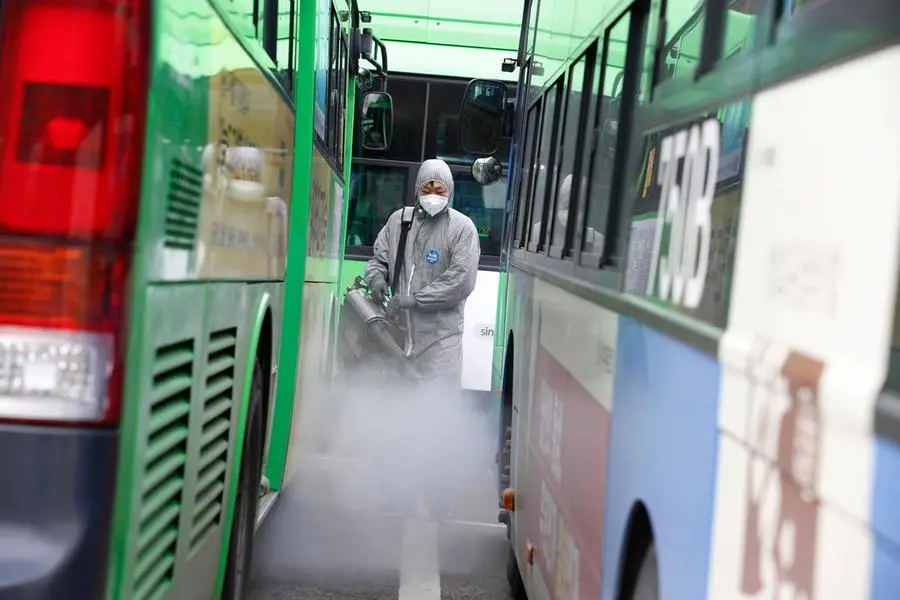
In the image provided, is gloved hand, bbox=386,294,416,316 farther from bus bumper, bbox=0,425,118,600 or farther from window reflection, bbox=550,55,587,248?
bus bumper, bbox=0,425,118,600

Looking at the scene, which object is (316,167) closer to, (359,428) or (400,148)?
(359,428)

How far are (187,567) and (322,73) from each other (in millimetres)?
3805

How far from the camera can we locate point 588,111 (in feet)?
14.4

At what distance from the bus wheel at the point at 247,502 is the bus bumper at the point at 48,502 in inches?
72.9

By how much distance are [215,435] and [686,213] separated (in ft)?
4.90

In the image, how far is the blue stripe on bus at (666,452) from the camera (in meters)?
2.42

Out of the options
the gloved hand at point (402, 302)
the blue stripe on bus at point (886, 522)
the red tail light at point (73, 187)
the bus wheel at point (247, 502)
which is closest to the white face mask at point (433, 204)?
the gloved hand at point (402, 302)

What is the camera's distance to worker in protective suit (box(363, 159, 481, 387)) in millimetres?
9305

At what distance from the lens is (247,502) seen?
16.0 feet

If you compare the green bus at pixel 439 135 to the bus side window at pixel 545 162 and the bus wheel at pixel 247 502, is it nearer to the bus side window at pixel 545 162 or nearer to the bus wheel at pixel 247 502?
the bus side window at pixel 545 162

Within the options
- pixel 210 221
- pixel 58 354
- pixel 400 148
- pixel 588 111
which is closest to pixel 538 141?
pixel 588 111

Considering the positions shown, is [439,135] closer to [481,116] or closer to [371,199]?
[371,199]

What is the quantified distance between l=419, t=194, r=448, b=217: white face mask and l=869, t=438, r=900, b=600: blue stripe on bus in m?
7.75

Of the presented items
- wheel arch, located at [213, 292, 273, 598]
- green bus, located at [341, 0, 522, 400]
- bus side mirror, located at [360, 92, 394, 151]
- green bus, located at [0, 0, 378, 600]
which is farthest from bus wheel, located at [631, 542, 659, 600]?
green bus, located at [341, 0, 522, 400]
